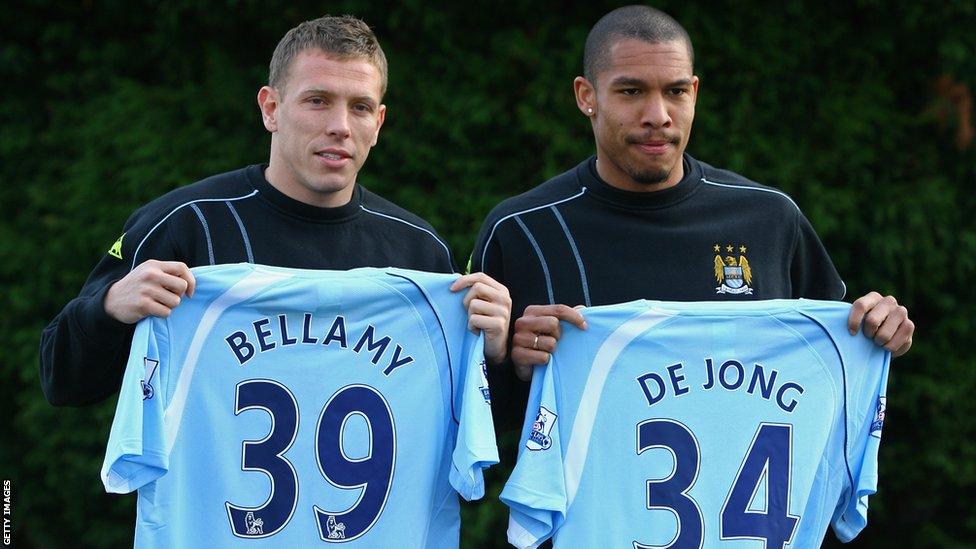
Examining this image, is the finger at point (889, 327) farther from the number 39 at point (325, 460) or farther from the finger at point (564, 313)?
the number 39 at point (325, 460)

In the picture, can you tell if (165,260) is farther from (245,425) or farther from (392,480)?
(392,480)

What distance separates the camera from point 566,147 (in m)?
5.71

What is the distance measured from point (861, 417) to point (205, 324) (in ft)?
6.35

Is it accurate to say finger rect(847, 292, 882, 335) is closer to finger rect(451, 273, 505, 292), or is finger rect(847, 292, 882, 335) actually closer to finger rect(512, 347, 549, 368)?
finger rect(512, 347, 549, 368)

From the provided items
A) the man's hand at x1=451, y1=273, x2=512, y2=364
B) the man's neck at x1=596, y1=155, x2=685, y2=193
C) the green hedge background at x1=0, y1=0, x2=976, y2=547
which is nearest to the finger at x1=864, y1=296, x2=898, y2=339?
the man's neck at x1=596, y1=155, x2=685, y2=193

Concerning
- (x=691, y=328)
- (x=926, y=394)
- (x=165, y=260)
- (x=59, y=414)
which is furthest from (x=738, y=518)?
(x=59, y=414)

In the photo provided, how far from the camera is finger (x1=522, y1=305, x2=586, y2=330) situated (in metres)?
3.49

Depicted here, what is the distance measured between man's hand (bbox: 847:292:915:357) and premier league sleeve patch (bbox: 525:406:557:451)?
93cm

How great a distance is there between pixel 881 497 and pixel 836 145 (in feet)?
5.85

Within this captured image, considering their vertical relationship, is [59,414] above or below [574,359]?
below

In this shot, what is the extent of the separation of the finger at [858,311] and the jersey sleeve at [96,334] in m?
1.98

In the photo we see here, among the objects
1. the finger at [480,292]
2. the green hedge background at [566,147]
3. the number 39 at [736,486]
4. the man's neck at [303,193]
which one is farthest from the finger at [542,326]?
the green hedge background at [566,147]

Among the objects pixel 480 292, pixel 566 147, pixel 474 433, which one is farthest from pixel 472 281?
pixel 566 147

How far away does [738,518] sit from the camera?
352 cm
